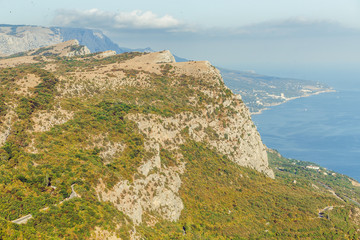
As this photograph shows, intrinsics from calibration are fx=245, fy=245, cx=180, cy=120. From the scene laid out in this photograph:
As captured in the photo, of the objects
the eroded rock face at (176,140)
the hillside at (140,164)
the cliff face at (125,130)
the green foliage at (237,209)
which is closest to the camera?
the hillside at (140,164)

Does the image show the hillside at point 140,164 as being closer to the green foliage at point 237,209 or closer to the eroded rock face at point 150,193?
the eroded rock face at point 150,193

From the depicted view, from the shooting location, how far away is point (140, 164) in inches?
2272

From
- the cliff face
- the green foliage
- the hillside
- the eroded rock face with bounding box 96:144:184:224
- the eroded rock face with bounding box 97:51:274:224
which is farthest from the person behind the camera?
the green foliage

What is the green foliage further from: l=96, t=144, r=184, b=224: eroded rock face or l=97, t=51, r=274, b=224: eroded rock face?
l=97, t=51, r=274, b=224: eroded rock face

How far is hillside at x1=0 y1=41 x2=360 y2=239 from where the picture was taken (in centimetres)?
3741

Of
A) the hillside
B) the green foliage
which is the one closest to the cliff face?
the hillside

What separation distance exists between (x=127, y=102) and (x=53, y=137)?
3681 centimetres

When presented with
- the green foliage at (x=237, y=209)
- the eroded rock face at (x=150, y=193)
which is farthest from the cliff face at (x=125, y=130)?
the green foliage at (x=237, y=209)

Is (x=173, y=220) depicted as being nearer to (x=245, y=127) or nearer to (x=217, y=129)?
(x=217, y=129)

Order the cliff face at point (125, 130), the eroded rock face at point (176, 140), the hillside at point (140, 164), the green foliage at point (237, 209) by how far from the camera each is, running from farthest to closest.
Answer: the green foliage at point (237, 209) < the eroded rock face at point (176, 140) < the cliff face at point (125, 130) < the hillside at point (140, 164)

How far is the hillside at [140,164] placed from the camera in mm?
37406

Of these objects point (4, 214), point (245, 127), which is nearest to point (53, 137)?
point (4, 214)

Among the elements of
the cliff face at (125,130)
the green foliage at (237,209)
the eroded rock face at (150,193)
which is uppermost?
the cliff face at (125,130)

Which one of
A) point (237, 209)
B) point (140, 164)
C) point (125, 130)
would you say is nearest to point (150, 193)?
point (140, 164)
